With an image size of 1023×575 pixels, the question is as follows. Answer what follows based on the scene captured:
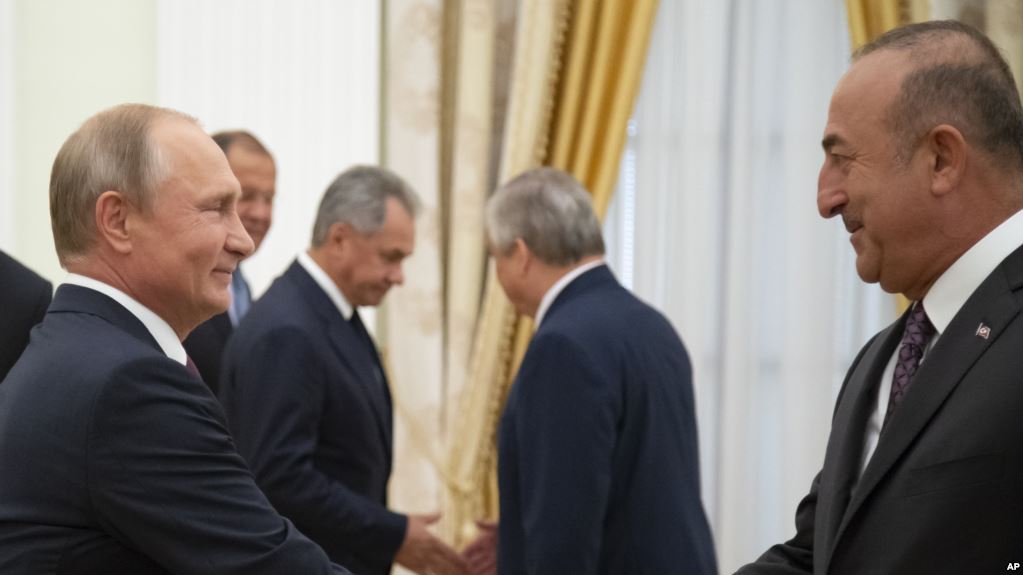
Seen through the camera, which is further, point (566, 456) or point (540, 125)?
point (540, 125)

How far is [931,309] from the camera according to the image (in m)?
1.87

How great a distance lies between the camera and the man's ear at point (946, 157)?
1821 millimetres

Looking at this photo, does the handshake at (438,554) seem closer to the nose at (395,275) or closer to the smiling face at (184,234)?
the nose at (395,275)

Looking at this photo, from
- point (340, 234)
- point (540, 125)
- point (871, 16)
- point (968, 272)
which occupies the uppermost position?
point (871, 16)

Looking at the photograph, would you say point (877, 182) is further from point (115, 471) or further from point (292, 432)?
point (292, 432)

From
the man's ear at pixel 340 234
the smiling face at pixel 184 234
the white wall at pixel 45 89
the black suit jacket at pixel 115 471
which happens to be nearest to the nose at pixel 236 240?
the smiling face at pixel 184 234

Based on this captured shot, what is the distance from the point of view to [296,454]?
3107 mm

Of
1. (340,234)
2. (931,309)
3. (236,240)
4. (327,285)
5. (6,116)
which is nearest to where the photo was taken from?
(931,309)

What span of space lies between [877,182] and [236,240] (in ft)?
3.58

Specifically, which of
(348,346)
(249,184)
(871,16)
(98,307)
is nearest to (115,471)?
(98,307)

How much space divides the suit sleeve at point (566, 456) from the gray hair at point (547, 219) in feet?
1.22

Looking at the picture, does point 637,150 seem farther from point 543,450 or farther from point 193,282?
point 193,282

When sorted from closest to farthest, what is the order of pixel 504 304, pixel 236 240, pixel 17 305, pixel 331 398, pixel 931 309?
pixel 931 309 → pixel 236 240 → pixel 17 305 → pixel 331 398 → pixel 504 304

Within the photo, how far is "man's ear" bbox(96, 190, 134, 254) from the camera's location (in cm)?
192
